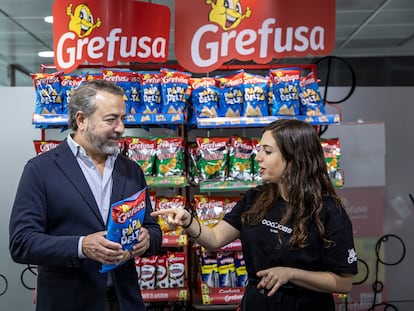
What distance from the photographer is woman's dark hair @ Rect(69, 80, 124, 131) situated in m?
2.35

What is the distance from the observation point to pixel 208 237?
239 centimetres

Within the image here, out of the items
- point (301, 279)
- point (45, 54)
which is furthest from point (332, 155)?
point (45, 54)

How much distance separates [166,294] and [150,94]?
123 cm

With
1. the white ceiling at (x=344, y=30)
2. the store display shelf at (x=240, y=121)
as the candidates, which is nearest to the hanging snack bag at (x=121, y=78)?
the store display shelf at (x=240, y=121)

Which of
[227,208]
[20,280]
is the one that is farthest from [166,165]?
[20,280]

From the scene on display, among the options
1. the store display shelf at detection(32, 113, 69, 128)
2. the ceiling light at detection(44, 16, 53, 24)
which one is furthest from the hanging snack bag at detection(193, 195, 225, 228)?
the ceiling light at detection(44, 16, 53, 24)

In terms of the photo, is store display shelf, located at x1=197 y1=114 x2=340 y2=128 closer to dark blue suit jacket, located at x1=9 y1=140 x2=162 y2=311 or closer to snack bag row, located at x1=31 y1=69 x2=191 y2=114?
snack bag row, located at x1=31 y1=69 x2=191 y2=114

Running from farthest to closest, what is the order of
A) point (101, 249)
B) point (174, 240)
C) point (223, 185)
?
point (223, 185) → point (174, 240) → point (101, 249)

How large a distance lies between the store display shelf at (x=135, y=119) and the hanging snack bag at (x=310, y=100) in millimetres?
794

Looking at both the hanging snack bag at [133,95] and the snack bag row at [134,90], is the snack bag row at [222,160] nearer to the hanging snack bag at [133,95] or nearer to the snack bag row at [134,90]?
the snack bag row at [134,90]

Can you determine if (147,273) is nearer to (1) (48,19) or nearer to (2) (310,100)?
(2) (310,100)

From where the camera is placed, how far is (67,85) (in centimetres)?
360

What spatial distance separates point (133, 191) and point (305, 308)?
826mm

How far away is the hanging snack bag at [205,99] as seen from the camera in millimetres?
3604
